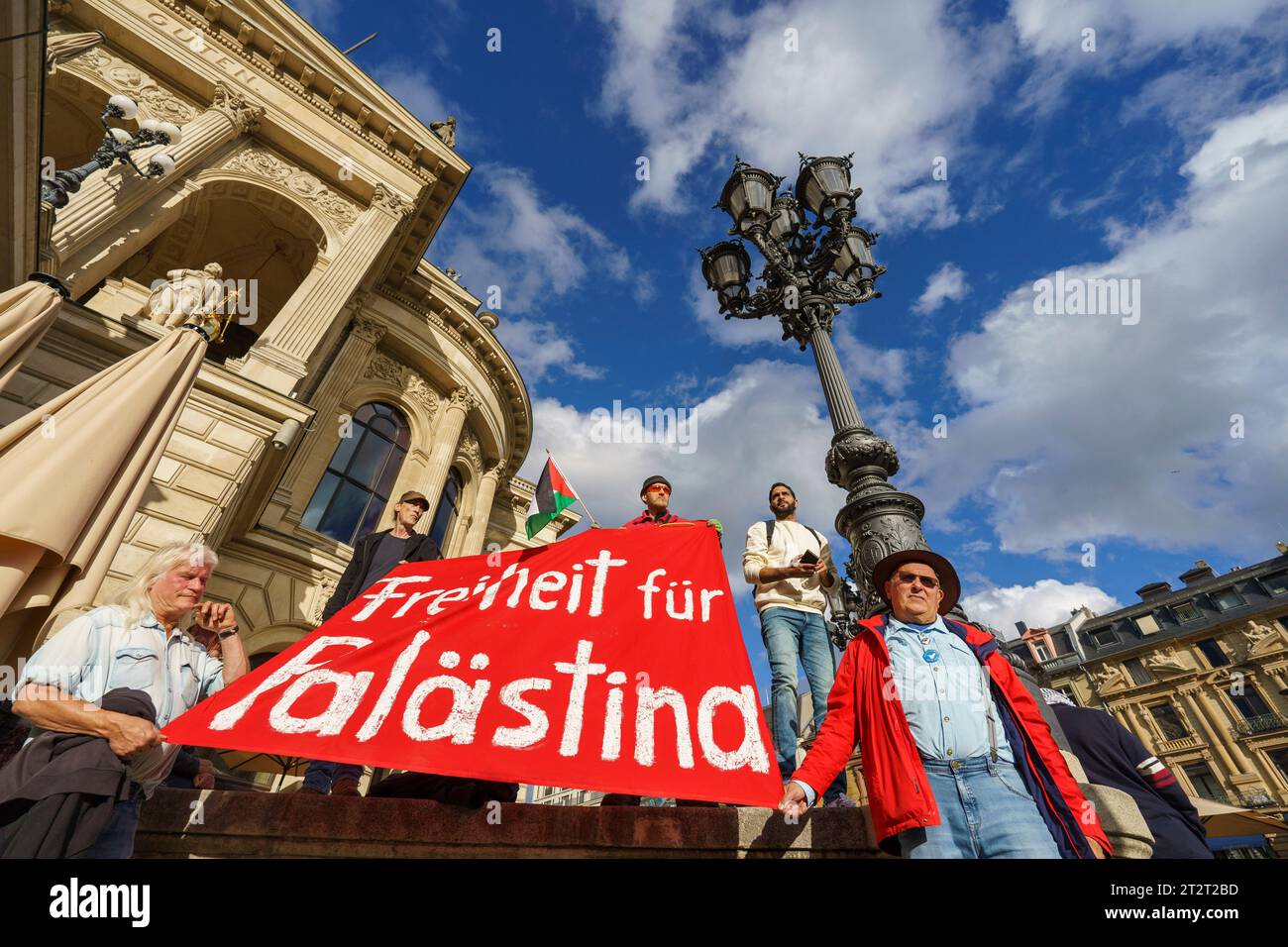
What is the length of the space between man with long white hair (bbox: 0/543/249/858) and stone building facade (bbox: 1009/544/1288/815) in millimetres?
34323

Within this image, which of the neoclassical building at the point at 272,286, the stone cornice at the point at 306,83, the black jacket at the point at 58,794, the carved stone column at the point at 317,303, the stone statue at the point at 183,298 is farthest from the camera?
the stone cornice at the point at 306,83

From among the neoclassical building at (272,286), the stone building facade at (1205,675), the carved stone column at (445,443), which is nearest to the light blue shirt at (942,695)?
the neoclassical building at (272,286)

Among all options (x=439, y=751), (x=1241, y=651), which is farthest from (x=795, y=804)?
(x=1241, y=651)

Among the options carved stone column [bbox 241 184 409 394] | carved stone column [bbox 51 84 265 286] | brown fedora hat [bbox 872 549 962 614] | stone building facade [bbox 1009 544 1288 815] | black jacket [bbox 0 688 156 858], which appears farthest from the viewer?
stone building facade [bbox 1009 544 1288 815]

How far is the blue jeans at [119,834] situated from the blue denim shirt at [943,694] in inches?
124

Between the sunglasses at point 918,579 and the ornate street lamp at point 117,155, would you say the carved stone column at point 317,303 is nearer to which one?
the ornate street lamp at point 117,155

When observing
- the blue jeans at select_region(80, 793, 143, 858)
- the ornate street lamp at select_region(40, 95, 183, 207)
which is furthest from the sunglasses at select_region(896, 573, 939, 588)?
the ornate street lamp at select_region(40, 95, 183, 207)

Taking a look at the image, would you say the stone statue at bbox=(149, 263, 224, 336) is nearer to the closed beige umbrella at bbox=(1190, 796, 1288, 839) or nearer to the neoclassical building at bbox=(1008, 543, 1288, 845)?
the closed beige umbrella at bbox=(1190, 796, 1288, 839)

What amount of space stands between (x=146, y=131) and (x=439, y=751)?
11745 mm

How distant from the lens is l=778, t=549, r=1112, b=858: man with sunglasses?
2.06m

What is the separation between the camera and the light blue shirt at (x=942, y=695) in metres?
2.25

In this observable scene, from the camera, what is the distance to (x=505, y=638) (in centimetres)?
318

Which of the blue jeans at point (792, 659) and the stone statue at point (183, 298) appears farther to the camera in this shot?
the stone statue at point (183, 298)
